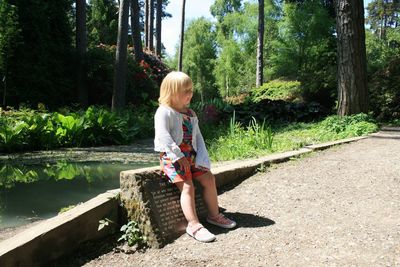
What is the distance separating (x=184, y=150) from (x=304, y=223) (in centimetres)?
110

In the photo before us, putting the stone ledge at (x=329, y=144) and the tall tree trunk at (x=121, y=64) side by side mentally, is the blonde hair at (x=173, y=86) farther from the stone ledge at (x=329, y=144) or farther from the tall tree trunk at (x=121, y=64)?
the tall tree trunk at (x=121, y=64)

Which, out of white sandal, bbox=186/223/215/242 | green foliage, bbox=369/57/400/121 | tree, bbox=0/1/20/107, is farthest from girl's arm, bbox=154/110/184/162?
tree, bbox=0/1/20/107

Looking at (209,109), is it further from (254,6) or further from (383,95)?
(254,6)

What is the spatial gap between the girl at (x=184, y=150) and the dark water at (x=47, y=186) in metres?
1.69

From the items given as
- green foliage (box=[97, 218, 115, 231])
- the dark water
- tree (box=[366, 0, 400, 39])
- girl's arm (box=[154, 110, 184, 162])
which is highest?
tree (box=[366, 0, 400, 39])

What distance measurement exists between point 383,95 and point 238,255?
345 inches

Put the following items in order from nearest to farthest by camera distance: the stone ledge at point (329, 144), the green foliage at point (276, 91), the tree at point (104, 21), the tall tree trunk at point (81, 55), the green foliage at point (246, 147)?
the green foliage at point (246, 147)
the stone ledge at point (329, 144)
the tall tree trunk at point (81, 55)
the green foliage at point (276, 91)
the tree at point (104, 21)

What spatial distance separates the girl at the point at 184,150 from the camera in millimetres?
3162

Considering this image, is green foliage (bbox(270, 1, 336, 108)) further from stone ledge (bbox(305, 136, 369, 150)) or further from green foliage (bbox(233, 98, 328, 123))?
stone ledge (bbox(305, 136, 369, 150))

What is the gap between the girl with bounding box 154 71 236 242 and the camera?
316 cm

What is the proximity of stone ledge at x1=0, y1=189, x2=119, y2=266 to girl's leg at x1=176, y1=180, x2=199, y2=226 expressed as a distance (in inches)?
21.9

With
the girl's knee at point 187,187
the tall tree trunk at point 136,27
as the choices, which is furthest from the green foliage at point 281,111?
the tall tree trunk at point 136,27

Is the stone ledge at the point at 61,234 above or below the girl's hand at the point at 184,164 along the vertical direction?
below

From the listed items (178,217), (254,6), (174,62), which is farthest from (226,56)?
(178,217)
